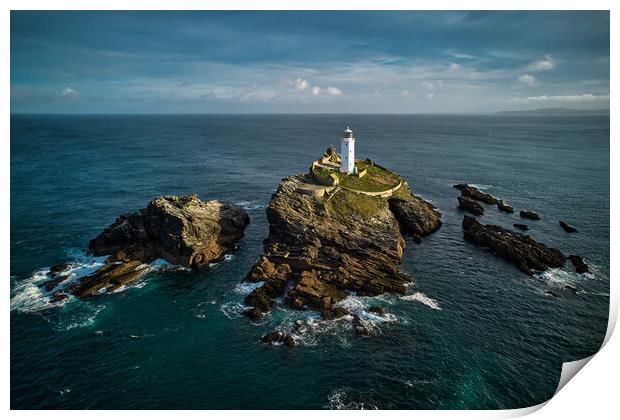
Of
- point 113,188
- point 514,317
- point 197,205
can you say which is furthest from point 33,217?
point 514,317

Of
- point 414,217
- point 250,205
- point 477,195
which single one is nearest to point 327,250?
point 414,217

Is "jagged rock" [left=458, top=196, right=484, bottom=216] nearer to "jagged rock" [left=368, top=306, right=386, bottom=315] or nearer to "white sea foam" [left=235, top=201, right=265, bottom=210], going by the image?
"white sea foam" [left=235, top=201, right=265, bottom=210]

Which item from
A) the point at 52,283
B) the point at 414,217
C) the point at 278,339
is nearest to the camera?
the point at 278,339

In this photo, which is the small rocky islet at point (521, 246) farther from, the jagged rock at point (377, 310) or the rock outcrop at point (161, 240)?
the rock outcrop at point (161, 240)

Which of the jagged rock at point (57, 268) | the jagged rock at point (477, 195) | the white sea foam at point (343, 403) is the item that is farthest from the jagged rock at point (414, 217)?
the jagged rock at point (57, 268)

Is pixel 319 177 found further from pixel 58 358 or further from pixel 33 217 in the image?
pixel 33 217

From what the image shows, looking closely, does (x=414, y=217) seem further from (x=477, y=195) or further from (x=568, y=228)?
(x=477, y=195)

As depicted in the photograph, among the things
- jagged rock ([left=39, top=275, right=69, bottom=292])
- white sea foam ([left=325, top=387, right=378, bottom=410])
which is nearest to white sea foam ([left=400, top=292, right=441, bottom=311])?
white sea foam ([left=325, top=387, right=378, bottom=410])
